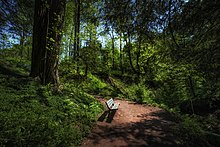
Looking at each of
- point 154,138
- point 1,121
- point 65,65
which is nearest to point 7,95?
point 1,121

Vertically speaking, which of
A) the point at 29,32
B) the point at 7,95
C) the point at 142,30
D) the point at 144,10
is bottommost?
the point at 7,95

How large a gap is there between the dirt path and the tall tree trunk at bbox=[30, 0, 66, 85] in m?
2.87

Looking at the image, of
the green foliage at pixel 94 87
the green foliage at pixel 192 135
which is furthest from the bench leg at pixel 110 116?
the green foliage at pixel 94 87

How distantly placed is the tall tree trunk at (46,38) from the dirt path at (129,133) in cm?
287

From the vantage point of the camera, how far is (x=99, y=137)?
4.76m

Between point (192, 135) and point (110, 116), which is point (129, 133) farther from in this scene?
point (192, 135)

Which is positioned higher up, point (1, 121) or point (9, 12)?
point (9, 12)

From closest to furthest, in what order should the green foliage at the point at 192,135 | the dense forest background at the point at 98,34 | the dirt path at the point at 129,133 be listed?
the dense forest background at the point at 98,34, the dirt path at the point at 129,133, the green foliage at the point at 192,135

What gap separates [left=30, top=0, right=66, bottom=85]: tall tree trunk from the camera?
6500mm

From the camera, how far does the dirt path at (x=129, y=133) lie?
4.61 m

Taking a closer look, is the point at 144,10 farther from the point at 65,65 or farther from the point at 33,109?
the point at 65,65

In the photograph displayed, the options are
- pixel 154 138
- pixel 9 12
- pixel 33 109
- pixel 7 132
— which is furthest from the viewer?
pixel 9 12

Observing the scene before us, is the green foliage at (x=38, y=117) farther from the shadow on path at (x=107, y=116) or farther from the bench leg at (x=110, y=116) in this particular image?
the bench leg at (x=110, y=116)

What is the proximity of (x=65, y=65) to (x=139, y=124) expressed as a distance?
5.65 metres
